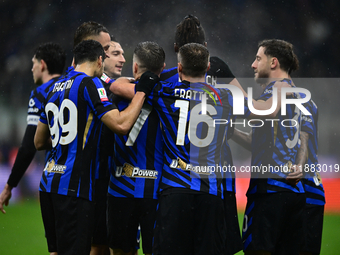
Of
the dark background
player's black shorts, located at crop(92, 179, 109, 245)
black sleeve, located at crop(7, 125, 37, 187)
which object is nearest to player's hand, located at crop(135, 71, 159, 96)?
player's black shorts, located at crop(92, 179, 109, 245)

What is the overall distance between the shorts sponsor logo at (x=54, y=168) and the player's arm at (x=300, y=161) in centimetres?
175

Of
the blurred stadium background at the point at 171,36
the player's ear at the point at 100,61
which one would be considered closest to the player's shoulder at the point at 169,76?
the player's ear at the point at 100,61

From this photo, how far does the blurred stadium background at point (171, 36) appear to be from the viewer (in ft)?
43.4

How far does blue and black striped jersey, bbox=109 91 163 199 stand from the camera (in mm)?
2871

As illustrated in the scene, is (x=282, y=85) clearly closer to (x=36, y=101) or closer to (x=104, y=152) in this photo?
(x=104, y=152)

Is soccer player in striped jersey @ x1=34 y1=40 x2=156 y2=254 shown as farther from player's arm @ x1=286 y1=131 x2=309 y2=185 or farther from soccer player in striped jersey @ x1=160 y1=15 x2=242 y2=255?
player's arm @ x1=286 y1=131 x2=309 y2=185

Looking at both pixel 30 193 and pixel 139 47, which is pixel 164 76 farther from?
pixel 30 193

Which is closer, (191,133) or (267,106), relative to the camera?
(191,133)

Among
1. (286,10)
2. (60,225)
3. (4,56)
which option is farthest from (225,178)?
(4,56)

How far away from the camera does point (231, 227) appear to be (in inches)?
118

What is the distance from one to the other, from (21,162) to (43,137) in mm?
928

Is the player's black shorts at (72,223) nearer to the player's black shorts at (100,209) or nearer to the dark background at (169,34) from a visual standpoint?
the player's black shorts at (100,209)

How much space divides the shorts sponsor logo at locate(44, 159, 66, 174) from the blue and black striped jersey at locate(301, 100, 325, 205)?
2077 millimetres

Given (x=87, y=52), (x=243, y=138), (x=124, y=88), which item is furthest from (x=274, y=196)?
(x=87, y=52)
